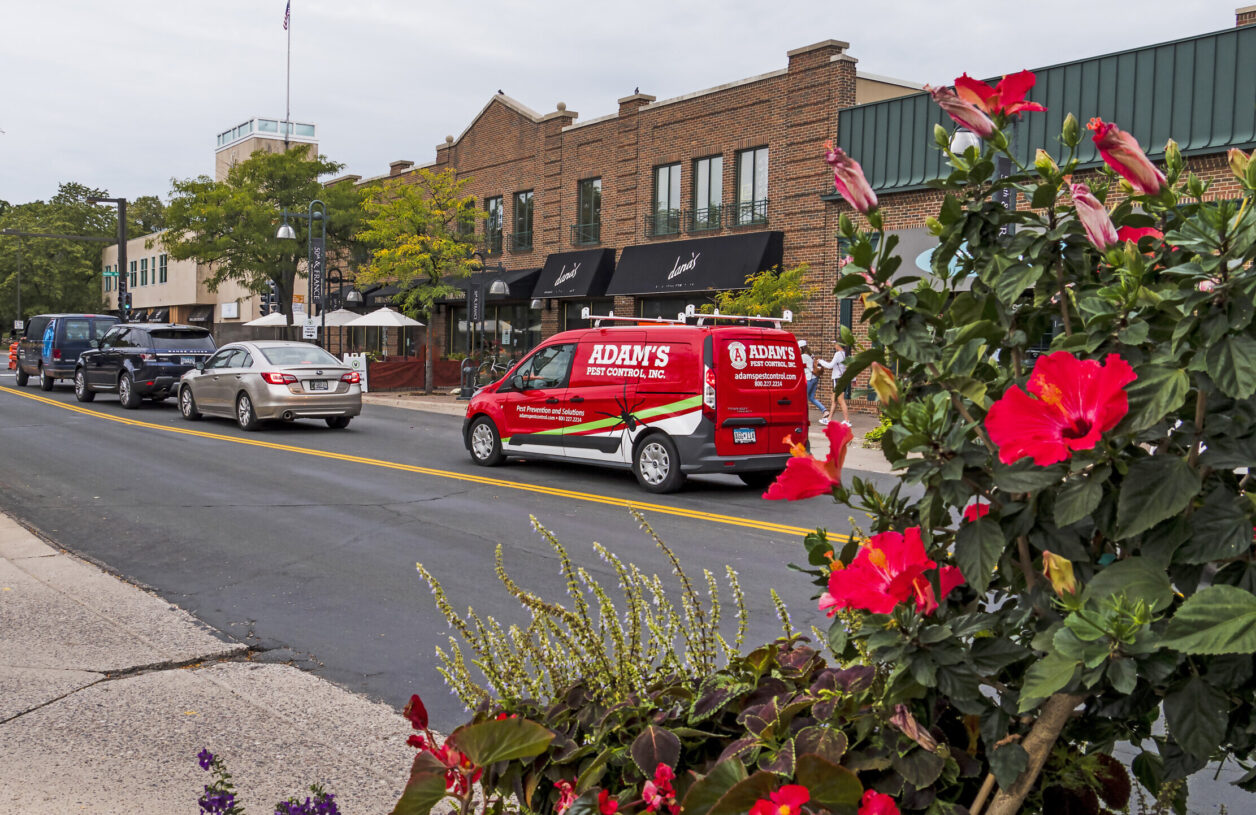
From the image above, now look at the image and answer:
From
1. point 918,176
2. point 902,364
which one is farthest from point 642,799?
point 918,176

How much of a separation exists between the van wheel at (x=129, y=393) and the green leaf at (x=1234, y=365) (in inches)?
980

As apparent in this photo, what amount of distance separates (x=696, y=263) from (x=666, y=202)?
10.9 feet

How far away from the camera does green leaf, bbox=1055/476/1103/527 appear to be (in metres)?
1.63

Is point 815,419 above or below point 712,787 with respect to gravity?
below

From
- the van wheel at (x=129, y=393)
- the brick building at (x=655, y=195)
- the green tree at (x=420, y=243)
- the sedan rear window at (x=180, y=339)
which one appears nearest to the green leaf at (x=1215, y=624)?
the sedan rear window at (x=180, y=339)

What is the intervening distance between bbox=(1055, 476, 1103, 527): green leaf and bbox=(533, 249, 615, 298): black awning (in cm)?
3182

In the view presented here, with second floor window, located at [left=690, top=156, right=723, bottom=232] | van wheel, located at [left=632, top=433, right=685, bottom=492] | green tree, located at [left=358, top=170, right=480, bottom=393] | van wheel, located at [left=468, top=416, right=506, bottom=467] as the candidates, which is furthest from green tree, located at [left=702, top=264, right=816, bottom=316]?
green tree, located at [left=358, top=170, right=480, bottom=393]

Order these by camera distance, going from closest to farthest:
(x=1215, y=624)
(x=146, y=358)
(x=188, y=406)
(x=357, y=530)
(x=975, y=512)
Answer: (x=1215, y=624) < (x=975, y=512) < (x=357, y=530) < (x=188, y=406) < (x=146, y=358)

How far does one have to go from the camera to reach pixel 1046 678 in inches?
63.4

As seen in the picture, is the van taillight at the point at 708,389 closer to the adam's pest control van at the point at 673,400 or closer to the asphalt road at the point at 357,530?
the adam's pest control van at the point at 673,400

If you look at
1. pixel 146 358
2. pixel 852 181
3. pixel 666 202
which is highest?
pixel 666 202

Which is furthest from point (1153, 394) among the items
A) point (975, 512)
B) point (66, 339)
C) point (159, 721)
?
point (66, 339)

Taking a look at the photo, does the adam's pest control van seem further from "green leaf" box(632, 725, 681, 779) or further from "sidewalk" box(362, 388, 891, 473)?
"green leaf" box(632, 725, 681, 779)

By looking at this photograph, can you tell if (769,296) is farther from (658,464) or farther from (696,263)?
(658,464)
